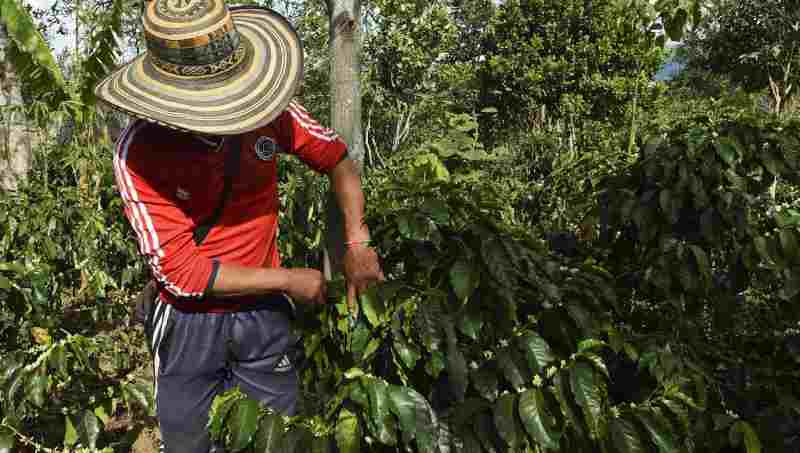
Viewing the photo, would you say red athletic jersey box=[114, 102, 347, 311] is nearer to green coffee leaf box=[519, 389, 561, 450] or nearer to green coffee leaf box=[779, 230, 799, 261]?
green coffee leaf box=[519, 389, 561, 450]

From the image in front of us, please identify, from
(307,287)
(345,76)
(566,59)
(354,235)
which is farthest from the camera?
(566,59)

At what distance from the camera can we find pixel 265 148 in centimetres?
196

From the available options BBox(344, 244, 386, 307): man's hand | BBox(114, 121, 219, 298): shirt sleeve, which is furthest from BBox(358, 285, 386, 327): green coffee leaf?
BBox(114, 121, 219, 298): shirt sleeve

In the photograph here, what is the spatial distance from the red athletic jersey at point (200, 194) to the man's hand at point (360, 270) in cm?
37

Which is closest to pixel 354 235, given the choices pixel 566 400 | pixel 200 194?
pixel 200 194

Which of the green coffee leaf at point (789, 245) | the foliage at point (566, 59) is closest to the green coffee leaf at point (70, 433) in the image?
the green coffee leaf at point (789, 245)

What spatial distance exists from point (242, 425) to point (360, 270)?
531 mm

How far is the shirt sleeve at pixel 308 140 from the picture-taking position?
201 cm

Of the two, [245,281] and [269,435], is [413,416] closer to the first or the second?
[269,435]

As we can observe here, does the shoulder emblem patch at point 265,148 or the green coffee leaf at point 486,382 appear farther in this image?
the shoulder emblem patch at point 265,148

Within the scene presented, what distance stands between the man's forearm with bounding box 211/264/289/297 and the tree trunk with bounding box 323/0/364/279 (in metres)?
0.69

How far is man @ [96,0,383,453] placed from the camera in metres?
1.66

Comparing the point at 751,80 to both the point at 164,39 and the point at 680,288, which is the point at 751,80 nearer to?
the point at 680,288

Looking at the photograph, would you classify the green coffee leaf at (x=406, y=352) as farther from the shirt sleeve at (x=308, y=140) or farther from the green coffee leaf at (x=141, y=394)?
the green coffee leaf at (x=141, y=394)
